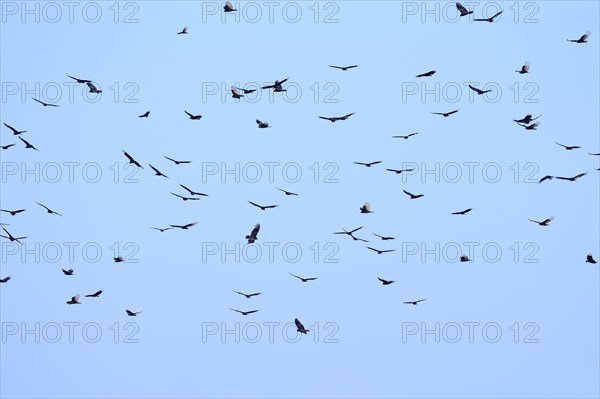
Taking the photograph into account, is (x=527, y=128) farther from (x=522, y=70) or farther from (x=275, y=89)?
(x=275, y=89)

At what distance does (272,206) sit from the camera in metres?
107

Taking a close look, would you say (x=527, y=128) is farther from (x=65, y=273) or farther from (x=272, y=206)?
(x=65, y=273)

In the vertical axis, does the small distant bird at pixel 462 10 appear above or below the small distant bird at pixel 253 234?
above

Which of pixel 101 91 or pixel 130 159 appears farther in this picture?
pixel 101 91

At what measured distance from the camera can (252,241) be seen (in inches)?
4131

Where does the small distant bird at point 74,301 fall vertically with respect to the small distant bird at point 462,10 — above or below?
below

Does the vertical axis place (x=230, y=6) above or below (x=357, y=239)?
above

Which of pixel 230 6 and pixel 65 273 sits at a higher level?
pixel 230 6

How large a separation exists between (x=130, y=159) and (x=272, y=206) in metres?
6.83

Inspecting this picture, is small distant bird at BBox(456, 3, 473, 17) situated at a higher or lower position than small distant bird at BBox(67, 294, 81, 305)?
higher

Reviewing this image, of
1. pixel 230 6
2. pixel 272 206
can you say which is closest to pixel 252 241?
pixel 272 206

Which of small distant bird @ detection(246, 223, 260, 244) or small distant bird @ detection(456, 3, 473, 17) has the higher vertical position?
small distant bird @ detection(456, 3, 473, 17)

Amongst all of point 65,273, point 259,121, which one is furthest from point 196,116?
point 65,273

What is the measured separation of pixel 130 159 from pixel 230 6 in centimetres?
782
